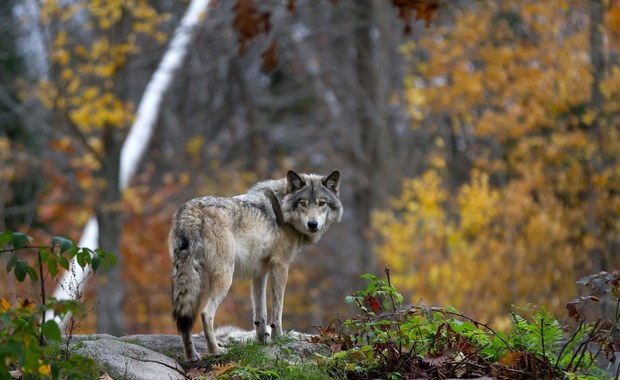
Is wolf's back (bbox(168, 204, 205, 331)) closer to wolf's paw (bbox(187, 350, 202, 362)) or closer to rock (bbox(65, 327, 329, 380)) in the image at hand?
wolf's paw (bbox(187, 350, 202, 362))

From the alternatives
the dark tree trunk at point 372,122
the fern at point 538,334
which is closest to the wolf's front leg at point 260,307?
the fern at point 538,334

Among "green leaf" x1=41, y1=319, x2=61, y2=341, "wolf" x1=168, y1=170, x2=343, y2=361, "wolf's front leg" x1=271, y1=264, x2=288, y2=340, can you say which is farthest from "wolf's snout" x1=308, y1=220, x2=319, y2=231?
"green leaf" x1=41, y1=319, x2=61, y2=341

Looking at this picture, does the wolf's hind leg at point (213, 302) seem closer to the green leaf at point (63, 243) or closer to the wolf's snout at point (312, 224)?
the wolf's snout at point (312, 224)

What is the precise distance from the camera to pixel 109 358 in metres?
6.71

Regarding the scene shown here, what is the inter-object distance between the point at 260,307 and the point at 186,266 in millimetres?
1198

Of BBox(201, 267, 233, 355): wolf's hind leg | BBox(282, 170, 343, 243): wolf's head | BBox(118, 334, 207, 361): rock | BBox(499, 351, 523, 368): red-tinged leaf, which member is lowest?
BBox(499, 351, 523, 368): red-tinged leaf

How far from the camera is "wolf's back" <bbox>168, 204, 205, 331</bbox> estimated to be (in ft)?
24.1

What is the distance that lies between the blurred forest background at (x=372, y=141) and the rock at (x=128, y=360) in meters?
2.66

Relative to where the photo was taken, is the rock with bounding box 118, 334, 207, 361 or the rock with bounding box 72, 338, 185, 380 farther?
the rock with bounding box 118, 334, 207, 361

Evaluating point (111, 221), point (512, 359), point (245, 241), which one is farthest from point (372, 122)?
point (512, 359)

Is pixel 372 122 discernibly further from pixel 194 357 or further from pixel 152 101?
pixel 194 357

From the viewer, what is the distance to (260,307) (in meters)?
8.39

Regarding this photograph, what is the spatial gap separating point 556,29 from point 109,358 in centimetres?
1614

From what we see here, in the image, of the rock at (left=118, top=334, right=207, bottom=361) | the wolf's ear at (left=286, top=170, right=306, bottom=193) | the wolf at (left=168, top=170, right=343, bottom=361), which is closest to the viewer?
the wolf at (left=168, top=170, right=343, bottom=361)
